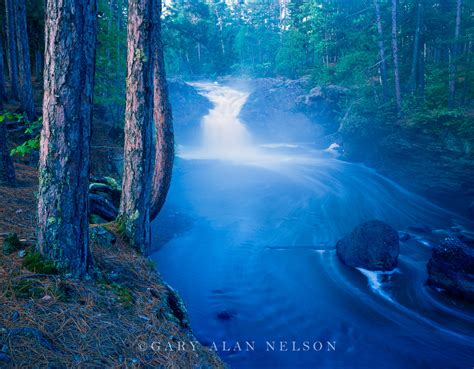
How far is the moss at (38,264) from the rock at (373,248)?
9.57 metres

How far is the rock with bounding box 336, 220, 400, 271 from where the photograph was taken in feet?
34.7

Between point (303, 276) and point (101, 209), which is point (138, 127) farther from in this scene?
point (303, 276)

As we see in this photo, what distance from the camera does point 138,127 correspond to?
5.52m

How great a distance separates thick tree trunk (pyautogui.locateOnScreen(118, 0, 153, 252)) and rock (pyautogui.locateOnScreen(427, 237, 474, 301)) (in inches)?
337

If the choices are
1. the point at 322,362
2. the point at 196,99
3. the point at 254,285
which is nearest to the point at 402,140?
the point at 254,285

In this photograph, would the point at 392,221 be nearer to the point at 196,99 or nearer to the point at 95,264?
the point at 95,264

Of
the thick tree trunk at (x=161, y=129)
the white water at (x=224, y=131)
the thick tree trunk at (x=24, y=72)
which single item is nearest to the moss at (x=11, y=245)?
the thick tree trunk at (x=161, y=129)

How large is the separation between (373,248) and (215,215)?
327 inches

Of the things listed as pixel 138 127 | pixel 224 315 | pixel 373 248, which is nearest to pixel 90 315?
pixel 138 127

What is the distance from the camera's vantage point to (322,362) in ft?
23.0

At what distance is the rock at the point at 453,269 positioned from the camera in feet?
29.6

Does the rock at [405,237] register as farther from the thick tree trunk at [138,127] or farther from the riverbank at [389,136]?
the thick tree trunk at [138,127]

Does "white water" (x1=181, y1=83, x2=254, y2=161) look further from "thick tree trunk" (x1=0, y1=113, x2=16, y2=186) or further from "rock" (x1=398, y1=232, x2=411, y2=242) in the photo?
"thick tree trunk" (x1=0, y1=113, x2=16, y2=186)

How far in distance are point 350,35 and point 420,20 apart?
39.9 ft
